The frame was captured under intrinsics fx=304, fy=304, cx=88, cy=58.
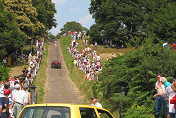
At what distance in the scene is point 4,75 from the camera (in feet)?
101

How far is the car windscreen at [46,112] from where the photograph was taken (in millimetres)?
6871

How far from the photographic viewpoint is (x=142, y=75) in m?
16.3

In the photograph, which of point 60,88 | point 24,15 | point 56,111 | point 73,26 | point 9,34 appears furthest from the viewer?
point 73,26

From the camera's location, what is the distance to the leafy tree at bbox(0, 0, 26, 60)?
4103 centimetres

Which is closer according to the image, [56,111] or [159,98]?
[56,111]

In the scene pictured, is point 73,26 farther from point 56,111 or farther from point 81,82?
point 56,111

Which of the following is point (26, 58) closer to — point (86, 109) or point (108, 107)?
point (108, 107)

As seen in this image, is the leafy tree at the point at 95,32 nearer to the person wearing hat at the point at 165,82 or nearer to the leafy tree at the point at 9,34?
the leafy tree at the point at 9,34

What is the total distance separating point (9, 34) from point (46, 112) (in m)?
35.8

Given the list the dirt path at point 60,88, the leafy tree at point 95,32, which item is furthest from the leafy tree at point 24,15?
the leafy tree at point 95,32

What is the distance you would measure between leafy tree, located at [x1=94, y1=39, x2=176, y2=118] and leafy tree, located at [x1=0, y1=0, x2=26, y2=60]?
24490 millimetres

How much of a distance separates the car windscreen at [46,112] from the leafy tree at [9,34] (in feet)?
111

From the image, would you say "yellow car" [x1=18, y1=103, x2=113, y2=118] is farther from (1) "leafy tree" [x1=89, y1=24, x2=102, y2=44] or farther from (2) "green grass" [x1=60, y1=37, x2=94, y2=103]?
(1) "leafy tree" [x1=89, y1=24, x2=102, y2=44]

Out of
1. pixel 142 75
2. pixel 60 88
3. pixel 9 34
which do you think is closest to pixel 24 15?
pixel 9 34
